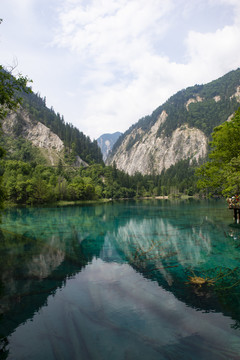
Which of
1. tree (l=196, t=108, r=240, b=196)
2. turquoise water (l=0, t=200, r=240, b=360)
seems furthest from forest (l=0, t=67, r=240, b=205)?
turquoise water (l=0, t=200, r=240, b=360)

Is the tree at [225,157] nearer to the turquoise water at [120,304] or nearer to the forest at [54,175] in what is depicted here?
the forest at [54,175]

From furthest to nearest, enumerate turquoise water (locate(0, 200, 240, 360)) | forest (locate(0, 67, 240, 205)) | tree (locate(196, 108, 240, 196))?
tree (locate(196, 108, 240, 196))
forest (locate(0, 67, 240, 205))
turquoise water (locate(0, 200, 240, 360))

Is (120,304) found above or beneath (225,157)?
beneath

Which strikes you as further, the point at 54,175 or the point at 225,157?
the point at 54,175

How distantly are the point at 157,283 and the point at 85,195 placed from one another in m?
126

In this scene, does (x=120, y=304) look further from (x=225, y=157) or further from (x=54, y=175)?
(x=54, y=175)

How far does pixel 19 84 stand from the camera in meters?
12.9

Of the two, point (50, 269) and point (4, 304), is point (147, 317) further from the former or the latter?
point (50, 269)

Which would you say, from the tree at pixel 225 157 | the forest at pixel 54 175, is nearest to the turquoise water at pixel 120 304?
the forest at pixel 54 175

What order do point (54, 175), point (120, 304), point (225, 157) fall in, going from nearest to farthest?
point (120, 304), point (225, 157), point (54, 175)

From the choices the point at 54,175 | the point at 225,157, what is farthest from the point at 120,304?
the point at 54,175

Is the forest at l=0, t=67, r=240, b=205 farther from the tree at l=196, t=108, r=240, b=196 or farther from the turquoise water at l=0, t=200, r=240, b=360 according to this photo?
the turquoise water at l=0, t=200, r=240, b=360

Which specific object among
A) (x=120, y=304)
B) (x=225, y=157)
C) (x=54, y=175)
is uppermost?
(x=54, y=175)

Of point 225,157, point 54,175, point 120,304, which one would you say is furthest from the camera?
point 54,175
